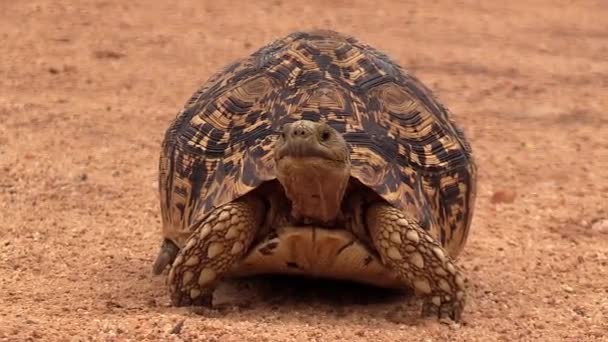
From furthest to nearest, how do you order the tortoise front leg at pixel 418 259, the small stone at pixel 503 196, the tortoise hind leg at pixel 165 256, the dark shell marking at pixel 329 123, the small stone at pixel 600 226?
the small stone at pixel 503 196 → the small stone at pixel 600 226 → the tortoise hind leg at pixel 165 256 → the dark shell marking at pixel 329 123 → the tortoise front leg at pixel 418 259

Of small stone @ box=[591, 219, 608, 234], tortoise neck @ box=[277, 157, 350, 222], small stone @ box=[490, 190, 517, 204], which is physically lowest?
tortoise neck @ box=[277, 157, 350, 222]

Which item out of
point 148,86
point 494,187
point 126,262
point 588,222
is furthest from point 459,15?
point 126,262

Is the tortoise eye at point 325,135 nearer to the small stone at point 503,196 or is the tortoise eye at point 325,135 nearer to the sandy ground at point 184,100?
the sandy ground at point 184,100

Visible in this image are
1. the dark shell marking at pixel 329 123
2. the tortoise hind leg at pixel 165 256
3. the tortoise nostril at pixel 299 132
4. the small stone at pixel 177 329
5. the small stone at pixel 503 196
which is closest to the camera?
the small stone at pixel 177 329

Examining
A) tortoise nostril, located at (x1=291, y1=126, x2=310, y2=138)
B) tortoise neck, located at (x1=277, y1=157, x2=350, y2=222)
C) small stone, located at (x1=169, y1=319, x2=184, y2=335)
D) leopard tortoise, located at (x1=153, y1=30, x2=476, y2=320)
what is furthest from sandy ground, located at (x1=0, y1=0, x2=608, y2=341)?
tortoise nostril, located at (x1=291, y1=126, x2=310, y2=138)

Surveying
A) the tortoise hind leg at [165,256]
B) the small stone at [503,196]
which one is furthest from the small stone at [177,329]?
the small stone at [503,196]

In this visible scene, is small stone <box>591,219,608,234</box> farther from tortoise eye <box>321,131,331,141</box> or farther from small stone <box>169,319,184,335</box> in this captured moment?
small stone <box>169,319,184,335</box>
